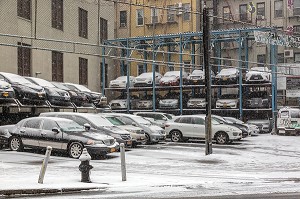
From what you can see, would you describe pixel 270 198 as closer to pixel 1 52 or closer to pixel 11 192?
pixel 11 192

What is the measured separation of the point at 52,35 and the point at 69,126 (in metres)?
12.4

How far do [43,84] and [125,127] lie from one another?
6.26 m

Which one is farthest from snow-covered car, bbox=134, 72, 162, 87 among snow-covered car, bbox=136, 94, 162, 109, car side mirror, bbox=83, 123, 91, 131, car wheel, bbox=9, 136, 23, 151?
car wheel, bbox=9, 136, 23, 151

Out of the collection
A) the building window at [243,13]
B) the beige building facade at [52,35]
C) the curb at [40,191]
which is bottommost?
the curb at [40,191]

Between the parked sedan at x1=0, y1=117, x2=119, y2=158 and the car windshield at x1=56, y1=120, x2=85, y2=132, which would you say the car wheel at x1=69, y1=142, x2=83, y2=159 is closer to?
the parked sedan at x1=0, y1=117, x2=119, y2=158

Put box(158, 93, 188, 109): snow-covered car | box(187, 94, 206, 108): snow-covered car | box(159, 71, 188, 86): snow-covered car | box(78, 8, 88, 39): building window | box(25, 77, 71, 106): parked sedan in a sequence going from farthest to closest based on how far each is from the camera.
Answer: box(159, 71, 188, 86): snow-covered car
box(158, 93, 188, 109): snow-covered car
box(187, 94, 206, 108): snow-covered car
box(78, 8, 88, 39): building window
box(25, 77, 71, 106): parked sedan

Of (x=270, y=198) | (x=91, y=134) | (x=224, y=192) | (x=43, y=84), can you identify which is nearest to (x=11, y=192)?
(x=224, y=192)

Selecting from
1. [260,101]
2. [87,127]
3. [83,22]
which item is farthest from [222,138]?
[260,101]

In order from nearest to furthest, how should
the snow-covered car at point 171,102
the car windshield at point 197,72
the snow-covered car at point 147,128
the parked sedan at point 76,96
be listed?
the snow-covered car at point 147,128, the parked sedan at point 76,96, the car windshield at point 197,72, the snow-covered car at point 171,102

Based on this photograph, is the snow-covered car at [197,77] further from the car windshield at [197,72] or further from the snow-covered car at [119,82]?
the snow-covered car at [119,82]

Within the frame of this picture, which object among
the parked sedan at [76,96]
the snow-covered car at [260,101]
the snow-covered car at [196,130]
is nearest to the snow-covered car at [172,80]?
the snow-covered car at [260,101]

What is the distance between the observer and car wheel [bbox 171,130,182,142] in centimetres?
2698

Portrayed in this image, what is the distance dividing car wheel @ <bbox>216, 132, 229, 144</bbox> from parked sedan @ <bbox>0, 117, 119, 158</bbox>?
8753 millimetres

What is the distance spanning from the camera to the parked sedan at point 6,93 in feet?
71.9
